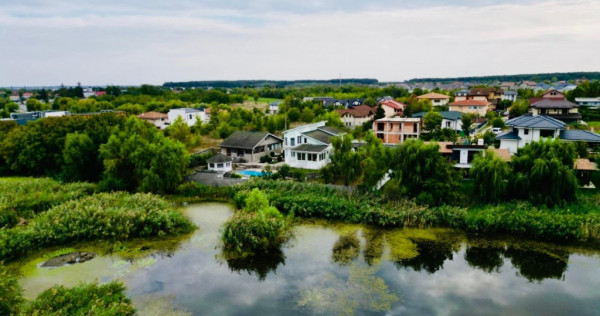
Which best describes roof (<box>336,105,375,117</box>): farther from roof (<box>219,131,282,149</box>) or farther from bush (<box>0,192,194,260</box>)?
bush (<box>0,192,194,260</box>)

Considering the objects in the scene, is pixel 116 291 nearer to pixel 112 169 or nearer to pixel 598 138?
pixel 112 169

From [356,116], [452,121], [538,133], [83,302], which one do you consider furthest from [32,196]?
[452,121]

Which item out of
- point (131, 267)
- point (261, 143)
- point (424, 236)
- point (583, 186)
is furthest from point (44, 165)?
point (583, 186)

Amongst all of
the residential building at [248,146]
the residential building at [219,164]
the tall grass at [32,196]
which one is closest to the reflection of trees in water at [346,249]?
the residential building at [219,164]

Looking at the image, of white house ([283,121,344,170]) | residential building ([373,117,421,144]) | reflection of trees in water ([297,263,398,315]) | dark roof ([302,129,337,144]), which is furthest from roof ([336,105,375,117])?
reflection of trees in water ([297,263,398,315])

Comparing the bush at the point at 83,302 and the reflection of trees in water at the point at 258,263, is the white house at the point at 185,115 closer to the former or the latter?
the reflection of trees in water at the point at 258,263

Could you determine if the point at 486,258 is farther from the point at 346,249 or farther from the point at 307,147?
the point at 307,147
